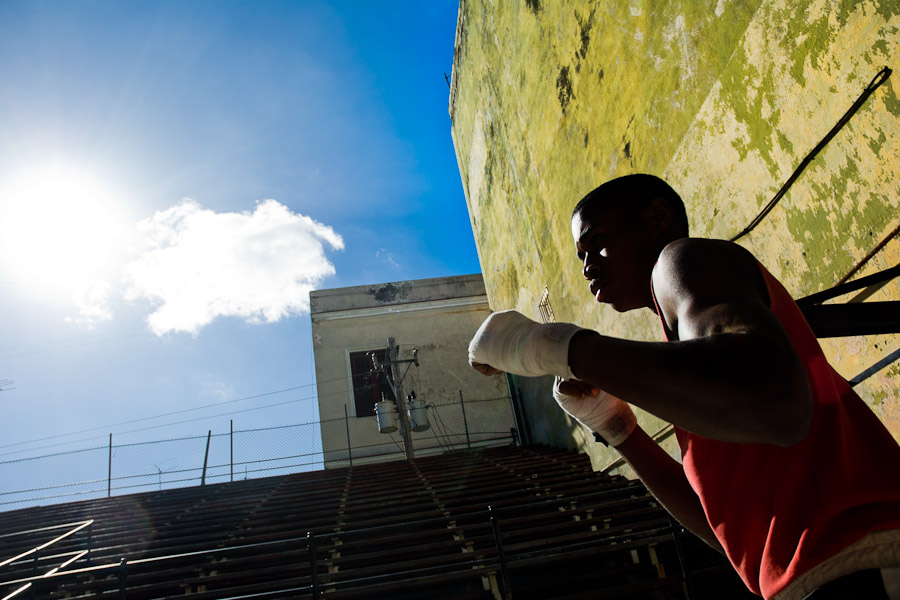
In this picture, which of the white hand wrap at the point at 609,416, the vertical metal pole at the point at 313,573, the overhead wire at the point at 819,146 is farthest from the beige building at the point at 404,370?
the white hand wrap at the point at 609,416

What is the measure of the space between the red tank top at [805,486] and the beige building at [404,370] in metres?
12.4

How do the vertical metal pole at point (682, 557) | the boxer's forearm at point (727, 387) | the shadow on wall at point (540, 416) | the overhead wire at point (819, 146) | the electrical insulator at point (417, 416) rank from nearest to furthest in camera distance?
the boxer's forearm at point (727, 387) < the overhead wire at point (819, 146) < the vertical metal pole at point (682, 557) < the shadow on wall at point (540, 416) < the electrical insulator at point (417, 416)

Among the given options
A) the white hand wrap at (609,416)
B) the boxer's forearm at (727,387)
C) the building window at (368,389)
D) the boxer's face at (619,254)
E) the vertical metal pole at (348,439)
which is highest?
the building window at (368,389)

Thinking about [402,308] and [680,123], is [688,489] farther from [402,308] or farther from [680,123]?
[402,308]

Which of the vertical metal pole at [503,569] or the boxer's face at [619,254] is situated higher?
the boxer's face at [619,254]

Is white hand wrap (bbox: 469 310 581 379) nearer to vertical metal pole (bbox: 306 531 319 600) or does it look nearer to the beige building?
vertical metal pole (bbox: 306 531 319 600)

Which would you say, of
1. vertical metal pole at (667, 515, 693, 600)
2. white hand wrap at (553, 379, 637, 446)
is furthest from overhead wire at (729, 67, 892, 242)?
vertical metal pole at (667, 515, 693, 600)

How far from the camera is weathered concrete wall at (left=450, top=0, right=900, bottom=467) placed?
7.95 feet

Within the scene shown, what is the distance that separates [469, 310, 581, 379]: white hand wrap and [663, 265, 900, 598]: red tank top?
36 centimetres

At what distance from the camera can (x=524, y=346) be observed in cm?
114

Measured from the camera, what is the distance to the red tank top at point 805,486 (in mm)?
849

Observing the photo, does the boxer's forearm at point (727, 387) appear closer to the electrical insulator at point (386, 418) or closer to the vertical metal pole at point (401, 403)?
the vertical metal pole at point (401, 403)

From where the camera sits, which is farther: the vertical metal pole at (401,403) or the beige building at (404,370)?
the beige building at (404,370)

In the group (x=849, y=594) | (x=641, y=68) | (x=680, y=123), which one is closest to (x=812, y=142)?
(x=680, y=123)
